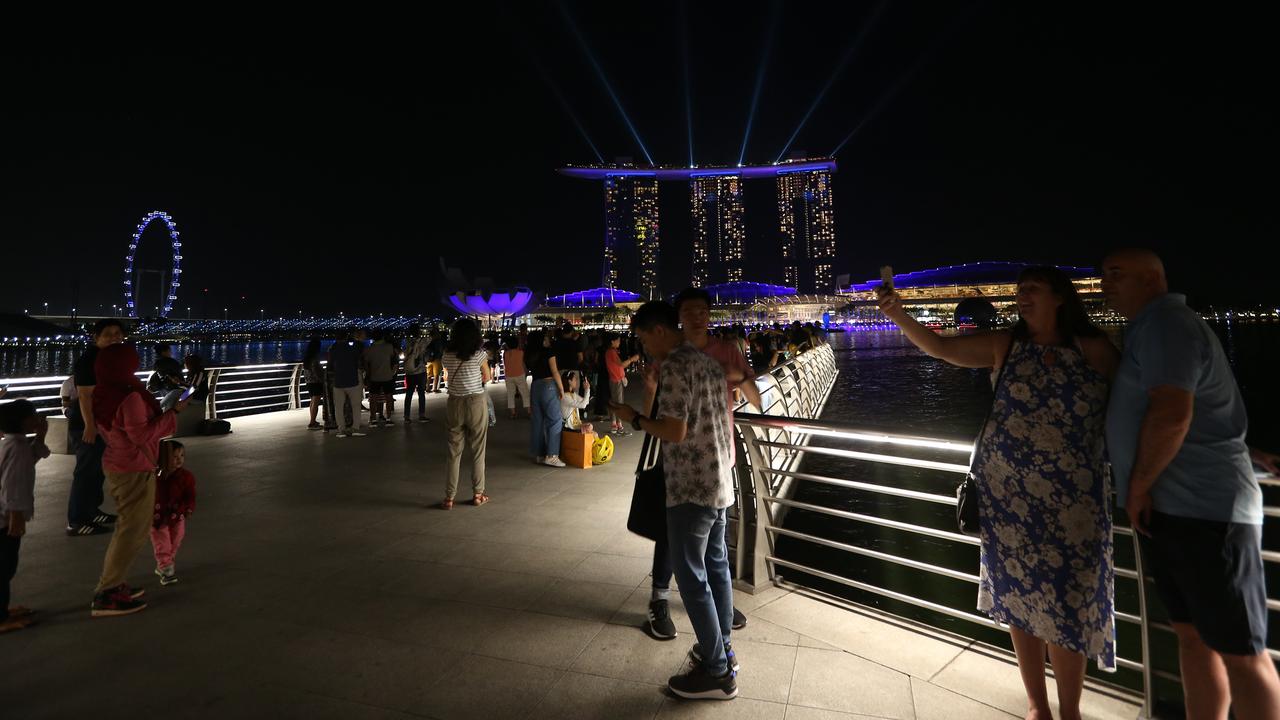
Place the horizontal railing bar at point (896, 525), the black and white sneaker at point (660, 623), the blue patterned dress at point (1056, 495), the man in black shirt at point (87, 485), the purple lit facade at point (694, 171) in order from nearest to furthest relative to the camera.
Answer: the blue patterned dress at point (1056, 495), the horizontal railing bar at point (896, 525), the black and white sneaker at point (660, 623), the man in black shirt at point (87, 485), the purple lit facade at point (694, 171)

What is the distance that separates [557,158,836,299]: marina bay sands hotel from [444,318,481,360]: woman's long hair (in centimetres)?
12221

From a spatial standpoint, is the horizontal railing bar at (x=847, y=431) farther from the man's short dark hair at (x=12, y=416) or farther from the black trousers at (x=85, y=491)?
the black trousers at (x=85, y=491)

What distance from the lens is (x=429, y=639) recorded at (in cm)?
288

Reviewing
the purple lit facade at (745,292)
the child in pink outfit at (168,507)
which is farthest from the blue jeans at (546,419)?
the purple lit facade at (745,292)

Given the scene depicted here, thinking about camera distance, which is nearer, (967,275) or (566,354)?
(566,354)

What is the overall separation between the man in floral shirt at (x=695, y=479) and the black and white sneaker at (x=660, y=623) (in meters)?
0.47

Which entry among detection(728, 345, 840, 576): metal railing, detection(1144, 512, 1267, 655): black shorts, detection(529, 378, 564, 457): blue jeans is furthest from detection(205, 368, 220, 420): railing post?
detection(1144, 512, 1267, 655): black shorts

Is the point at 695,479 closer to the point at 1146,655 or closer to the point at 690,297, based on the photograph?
the point at 690,297

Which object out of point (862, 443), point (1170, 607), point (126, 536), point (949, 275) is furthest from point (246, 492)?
point (949, 275)

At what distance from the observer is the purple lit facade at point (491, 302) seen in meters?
59.7

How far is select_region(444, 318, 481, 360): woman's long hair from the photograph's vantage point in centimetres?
517

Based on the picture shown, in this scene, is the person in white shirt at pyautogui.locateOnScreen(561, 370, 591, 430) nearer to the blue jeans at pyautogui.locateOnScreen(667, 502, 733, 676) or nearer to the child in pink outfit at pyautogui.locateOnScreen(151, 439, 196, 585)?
the child in pink outfit at pyautogui.locateOnScreen(151, 439, 196, 585)

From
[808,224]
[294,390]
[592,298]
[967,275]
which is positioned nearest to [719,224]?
[808,224]

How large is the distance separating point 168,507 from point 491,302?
195ft
